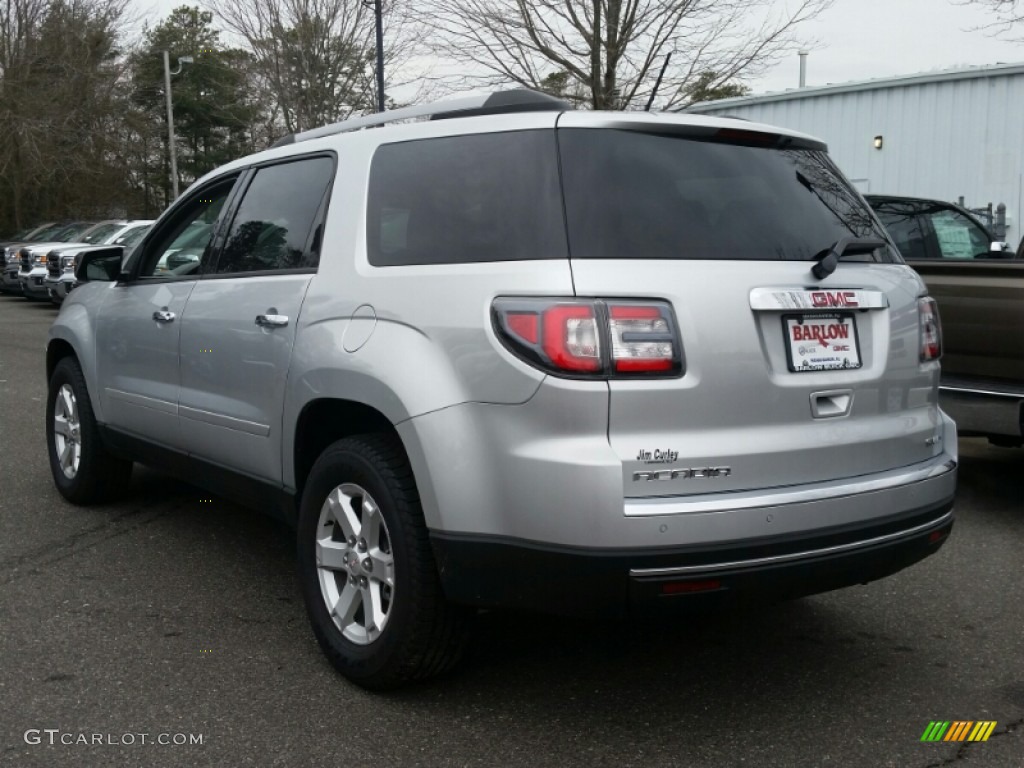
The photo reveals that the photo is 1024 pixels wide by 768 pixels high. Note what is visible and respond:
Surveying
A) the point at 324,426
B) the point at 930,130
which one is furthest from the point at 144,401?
the point at 930,130

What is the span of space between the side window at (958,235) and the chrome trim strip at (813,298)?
6053 mm

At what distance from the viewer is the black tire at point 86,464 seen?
565 cm

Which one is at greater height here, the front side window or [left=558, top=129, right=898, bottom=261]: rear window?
[left=558, top=129, right=898, bottom=261]: rear window

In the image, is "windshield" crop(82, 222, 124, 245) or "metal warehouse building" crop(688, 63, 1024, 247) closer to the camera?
"metal warehouse building" crop(688, 63, 1024, 247)

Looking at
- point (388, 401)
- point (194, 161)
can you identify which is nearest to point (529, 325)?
point (388, 401)

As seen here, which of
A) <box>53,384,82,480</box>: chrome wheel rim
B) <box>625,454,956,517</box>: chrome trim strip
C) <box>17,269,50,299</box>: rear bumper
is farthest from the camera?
<box>17,269,50,299</box>: rear bumper

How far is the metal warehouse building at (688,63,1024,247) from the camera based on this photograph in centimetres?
1345

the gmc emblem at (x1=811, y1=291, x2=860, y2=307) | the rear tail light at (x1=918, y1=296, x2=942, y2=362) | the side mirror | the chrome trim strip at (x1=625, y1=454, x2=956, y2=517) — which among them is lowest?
the chrome trim strip at (x1=625, y1=454, x2=956, y2=517)

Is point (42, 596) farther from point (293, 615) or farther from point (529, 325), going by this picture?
point (529, 325)

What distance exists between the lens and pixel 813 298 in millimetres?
3260

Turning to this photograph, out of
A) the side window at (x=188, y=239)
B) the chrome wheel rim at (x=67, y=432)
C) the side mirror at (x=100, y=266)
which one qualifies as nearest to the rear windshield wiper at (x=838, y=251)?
the side window at (x=188, y=239)

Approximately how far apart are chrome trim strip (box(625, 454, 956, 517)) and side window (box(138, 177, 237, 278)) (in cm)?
250

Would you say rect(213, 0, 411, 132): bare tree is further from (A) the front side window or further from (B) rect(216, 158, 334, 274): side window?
(B) rect(216, 158, 334, 274): side window

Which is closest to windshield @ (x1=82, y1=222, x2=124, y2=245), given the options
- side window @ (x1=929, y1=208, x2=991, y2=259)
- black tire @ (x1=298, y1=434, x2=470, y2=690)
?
side window @ (x1=929, y1=208, x2=991, y2=259)
